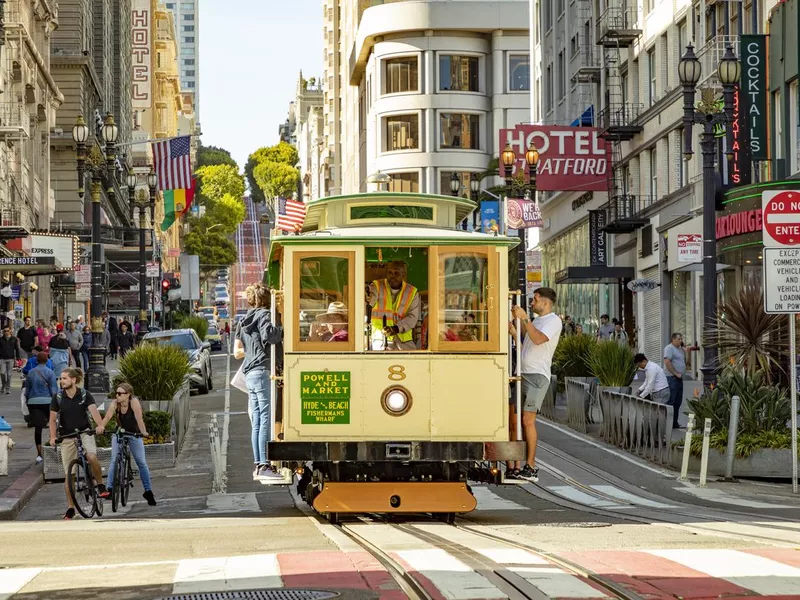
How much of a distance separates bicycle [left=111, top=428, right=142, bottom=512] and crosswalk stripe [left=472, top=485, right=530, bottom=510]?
13.5 ft

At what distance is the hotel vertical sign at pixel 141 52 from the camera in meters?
119

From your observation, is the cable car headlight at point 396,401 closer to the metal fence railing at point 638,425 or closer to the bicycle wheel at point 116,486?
the bicycle wheel at point 116,486

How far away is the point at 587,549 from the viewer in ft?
37.4

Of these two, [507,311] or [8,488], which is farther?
[8,488]

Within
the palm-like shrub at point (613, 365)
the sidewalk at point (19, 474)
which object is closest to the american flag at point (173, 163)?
the sidewalk at point (19, 474)

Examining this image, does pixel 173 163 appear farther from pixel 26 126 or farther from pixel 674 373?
pixel 674 373

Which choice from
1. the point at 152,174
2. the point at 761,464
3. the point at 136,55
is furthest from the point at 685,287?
the point at 136,55

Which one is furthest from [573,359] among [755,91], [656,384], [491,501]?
[491,501]

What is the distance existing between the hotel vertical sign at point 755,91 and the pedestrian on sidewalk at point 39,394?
17.1 meters

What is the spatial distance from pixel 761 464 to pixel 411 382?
6.81 metres

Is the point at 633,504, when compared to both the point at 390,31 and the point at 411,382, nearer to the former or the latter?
the point at 411,382

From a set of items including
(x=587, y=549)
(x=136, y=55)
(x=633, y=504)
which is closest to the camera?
(x=587, y=549)

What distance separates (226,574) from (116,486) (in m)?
8.72

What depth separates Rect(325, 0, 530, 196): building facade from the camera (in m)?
91.1
